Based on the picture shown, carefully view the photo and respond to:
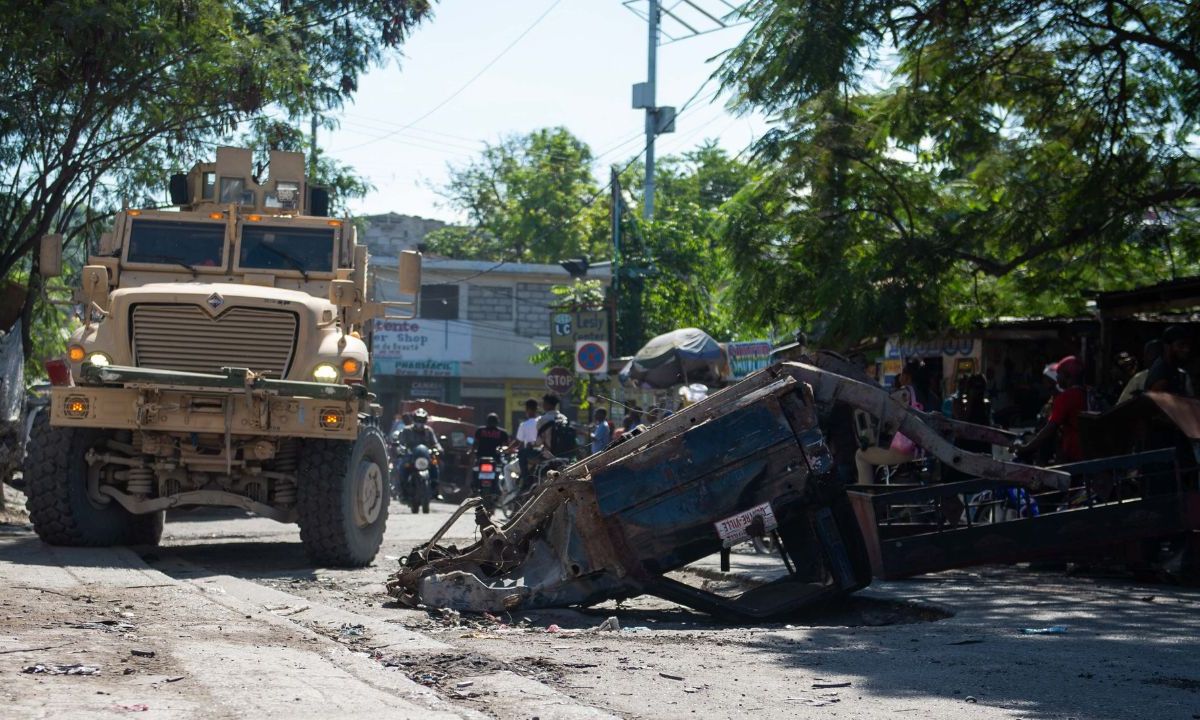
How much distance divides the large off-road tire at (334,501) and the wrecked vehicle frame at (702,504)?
99.7 inches

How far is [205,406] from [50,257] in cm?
259

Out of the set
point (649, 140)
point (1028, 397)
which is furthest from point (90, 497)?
point (649, 140)

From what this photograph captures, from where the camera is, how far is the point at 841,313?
530 inches

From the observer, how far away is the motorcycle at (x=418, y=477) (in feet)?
70.6

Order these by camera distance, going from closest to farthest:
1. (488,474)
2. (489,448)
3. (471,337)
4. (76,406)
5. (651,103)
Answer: (76,406), (488,474), (489,448), (651,103), (471,337)

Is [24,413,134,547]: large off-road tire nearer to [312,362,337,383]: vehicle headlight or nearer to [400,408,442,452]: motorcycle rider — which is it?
[312,362,337,383]: vehicle headlight

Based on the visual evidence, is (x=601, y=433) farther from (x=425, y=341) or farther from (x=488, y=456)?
(x=425, y=341)

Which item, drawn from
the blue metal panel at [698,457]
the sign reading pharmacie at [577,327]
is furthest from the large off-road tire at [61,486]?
the sign reading pharmacie at [577,327]

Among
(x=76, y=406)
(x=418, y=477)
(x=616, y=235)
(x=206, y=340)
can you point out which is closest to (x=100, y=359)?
(x=76, y=406)

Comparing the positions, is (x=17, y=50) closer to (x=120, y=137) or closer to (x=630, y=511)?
(x=120, y=137)

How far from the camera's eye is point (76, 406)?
10430mm

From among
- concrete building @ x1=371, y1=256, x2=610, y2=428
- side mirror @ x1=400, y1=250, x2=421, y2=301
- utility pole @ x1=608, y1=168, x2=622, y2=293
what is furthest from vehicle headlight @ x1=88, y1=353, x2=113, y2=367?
concrete building @ x1=371, y1=256, x2=610, y2=428

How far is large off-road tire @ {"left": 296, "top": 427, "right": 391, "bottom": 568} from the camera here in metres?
11.0

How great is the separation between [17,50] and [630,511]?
34.9 ft
